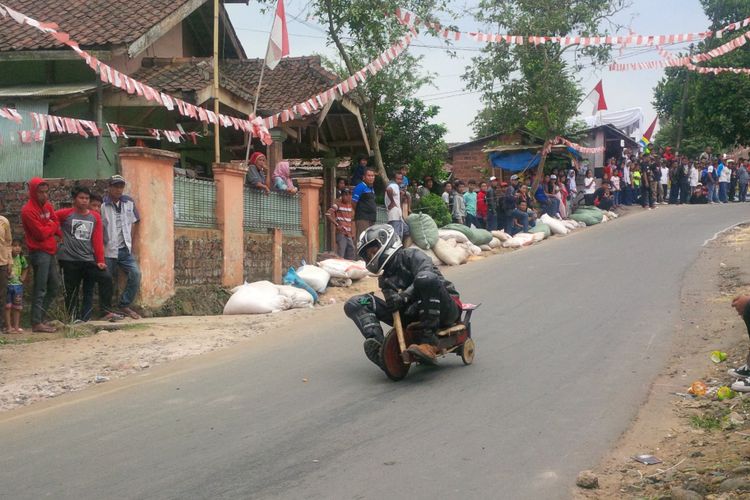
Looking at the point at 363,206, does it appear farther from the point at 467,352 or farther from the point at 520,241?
the point at 467,352

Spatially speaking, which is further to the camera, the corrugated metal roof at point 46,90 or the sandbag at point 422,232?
the sandbag at point 422,232

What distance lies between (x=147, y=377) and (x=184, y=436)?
2.50 meters

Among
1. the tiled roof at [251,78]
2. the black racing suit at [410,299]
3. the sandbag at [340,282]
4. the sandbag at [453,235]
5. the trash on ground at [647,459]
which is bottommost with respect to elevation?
the trash on ground at [647,459]

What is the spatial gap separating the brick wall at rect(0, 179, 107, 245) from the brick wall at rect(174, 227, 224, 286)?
58.0 inches

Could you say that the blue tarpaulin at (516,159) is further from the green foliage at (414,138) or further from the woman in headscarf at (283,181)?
the woman in headscarf at (283,181)

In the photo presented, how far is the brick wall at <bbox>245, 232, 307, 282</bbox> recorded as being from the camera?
49.9 feet

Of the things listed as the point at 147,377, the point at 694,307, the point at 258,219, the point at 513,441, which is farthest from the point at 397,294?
the point at 258,219

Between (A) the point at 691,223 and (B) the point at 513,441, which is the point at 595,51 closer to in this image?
(A) the point at 691,223

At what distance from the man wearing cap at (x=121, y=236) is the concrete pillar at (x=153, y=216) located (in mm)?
187

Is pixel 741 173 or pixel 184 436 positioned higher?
pixel 741 173

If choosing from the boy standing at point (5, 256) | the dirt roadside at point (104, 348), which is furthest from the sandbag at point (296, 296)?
the boy standing at point (5, 256)

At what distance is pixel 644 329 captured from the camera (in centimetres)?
1047

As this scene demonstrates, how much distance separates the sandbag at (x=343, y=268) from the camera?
51.9 feet

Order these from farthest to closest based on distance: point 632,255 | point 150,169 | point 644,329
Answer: point 632,255
point 150,169
point 644,329
